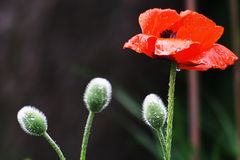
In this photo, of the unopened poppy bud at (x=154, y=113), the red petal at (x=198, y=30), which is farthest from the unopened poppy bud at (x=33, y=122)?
the red petal at (x=198, y=30)

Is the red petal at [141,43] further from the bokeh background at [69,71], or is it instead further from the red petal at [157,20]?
the bokeh background at [69,71]

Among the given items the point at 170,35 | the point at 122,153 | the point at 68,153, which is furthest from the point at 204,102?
the point at 170,35

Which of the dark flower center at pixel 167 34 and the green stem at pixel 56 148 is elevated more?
the dark flower center at pixel 167 34

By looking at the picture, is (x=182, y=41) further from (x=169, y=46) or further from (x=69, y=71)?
(x=69, y=71)

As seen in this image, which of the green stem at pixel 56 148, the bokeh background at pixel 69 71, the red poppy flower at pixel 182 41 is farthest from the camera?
the bokeh background at pixel 69 71

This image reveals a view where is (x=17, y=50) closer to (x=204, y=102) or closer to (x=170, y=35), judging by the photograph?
(x=204, y=102)

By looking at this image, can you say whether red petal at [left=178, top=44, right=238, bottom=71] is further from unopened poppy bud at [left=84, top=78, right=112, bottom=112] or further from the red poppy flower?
unopened poppy bud at [left=84, top=78, right=112, bottom=112]

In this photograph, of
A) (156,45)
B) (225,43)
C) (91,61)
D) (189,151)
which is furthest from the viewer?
(225,43)
